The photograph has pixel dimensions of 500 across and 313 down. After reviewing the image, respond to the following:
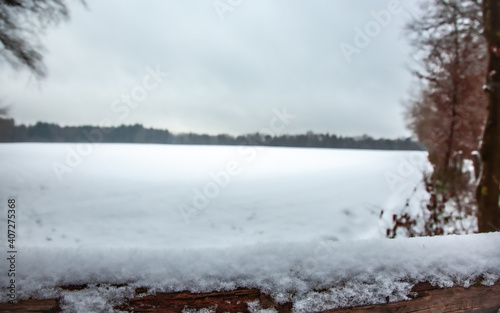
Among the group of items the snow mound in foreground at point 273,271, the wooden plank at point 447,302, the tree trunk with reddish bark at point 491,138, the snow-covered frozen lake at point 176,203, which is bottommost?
the snow-covered frozen lake at point 176,203

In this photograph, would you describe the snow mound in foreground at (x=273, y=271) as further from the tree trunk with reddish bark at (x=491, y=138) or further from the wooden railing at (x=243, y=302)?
the tree trunk with reddish bark at (x=491, y=138)

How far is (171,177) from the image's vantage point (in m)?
9.58

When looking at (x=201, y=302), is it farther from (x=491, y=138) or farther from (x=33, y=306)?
(x=491, y=138)

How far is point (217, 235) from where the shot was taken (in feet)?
20.6

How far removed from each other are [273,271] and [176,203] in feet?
23.2

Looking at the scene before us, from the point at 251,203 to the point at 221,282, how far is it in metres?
7.12

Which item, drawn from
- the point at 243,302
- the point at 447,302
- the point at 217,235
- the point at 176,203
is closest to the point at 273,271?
the point at 243,302

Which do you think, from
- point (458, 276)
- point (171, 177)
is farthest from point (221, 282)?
point (171, 177)

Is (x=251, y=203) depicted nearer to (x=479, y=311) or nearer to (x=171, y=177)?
(x=171, y=177)

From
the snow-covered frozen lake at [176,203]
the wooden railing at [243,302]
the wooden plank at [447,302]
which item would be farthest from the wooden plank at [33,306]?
the snow-covered frozen lake at [176,203]

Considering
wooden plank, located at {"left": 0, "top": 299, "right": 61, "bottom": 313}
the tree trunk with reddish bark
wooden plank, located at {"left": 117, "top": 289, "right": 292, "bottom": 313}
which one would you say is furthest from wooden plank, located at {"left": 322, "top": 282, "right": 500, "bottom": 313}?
the tree trunk with reddish bark

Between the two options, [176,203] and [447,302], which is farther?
[176,203]

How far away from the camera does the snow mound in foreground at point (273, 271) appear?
792 millimetres

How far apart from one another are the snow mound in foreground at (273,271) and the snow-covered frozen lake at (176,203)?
405cm
